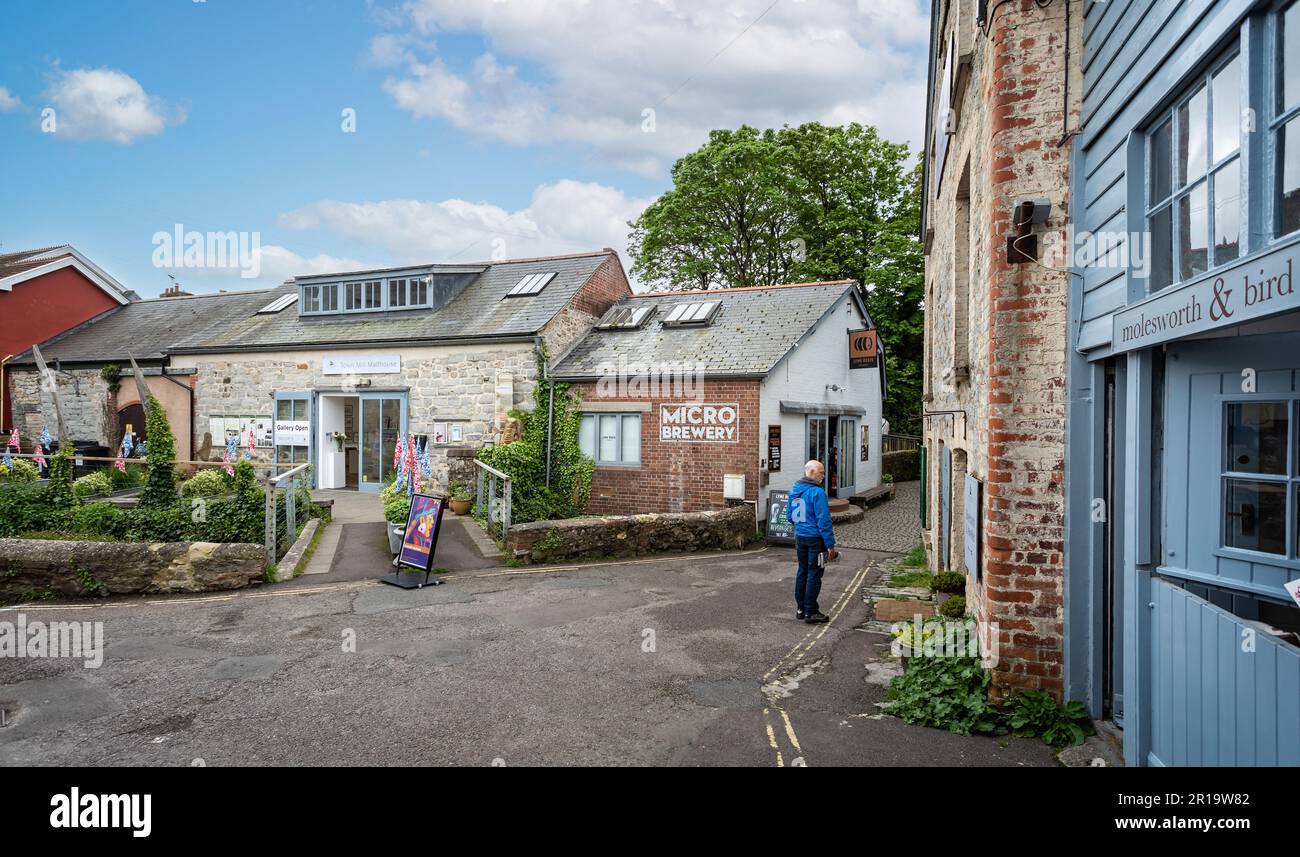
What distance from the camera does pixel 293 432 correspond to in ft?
61.2

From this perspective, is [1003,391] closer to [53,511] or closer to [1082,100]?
[1082,100]

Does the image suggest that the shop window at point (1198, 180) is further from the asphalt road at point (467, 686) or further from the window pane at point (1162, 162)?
the asphalt road at point (467, 686)

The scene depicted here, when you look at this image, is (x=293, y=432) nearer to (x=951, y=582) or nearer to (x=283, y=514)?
(x=283, y=514)

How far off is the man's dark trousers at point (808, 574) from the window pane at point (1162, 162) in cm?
477

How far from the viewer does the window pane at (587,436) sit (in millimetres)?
16406

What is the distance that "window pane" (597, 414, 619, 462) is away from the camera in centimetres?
1614

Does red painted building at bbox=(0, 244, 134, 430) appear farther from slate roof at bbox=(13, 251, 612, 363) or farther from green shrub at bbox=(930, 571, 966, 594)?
green shrub at bbox=(930, 571, 966, 594)

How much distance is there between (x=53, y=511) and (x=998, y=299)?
44.0 feet

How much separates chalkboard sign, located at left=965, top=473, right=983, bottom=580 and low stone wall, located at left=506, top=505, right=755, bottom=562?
663 centimetres

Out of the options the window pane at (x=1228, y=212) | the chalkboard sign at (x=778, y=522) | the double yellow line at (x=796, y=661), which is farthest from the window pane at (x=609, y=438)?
the window pane at (x=1228, y=212)

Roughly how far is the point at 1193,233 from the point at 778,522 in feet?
34.6

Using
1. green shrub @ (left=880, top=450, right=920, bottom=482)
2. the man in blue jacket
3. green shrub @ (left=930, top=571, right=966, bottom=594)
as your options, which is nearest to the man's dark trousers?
the man in blue jacket

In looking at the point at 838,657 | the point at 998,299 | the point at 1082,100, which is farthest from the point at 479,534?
the point at 1082,100

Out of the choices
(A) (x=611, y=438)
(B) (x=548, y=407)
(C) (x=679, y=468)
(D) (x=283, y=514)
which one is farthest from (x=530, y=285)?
(D) (x=283, y=514)
